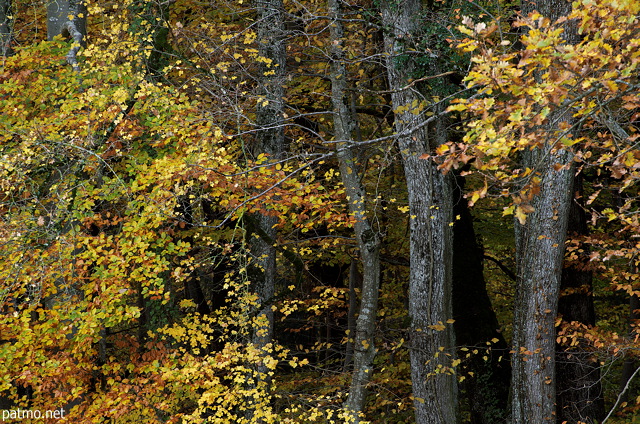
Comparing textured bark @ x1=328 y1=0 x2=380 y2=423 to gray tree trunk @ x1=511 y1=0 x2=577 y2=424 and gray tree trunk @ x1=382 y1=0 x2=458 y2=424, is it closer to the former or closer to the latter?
gray tree trunk @ x1=382 y1=0 x2=458 y2=424

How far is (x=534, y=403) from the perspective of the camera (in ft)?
24.3

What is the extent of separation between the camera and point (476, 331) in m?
10.1

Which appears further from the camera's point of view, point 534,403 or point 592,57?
point 534,403

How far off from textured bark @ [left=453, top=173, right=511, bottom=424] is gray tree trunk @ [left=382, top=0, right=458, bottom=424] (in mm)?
1862

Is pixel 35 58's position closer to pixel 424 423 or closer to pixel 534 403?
pixel 424 423

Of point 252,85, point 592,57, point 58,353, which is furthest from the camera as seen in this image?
point 252,85

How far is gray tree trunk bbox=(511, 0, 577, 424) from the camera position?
7297mm

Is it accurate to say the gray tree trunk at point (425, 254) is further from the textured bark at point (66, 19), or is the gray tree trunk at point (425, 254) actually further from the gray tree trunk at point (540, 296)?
the textured bark at point (66, 19)

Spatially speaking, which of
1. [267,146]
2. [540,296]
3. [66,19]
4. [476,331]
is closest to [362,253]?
[540,296]

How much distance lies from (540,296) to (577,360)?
5.53ft

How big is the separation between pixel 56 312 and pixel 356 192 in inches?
166

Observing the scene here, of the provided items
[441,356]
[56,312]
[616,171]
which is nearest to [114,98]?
[56,312]

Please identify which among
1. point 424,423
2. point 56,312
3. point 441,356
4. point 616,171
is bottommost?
point 424,423

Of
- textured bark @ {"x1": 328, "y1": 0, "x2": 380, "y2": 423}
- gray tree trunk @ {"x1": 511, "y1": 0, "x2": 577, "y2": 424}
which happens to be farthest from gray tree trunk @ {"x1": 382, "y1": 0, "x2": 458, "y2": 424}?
gray tree trunk @ {"x1": 511, "y1": 0, "x2": 577, "y2": 424}
